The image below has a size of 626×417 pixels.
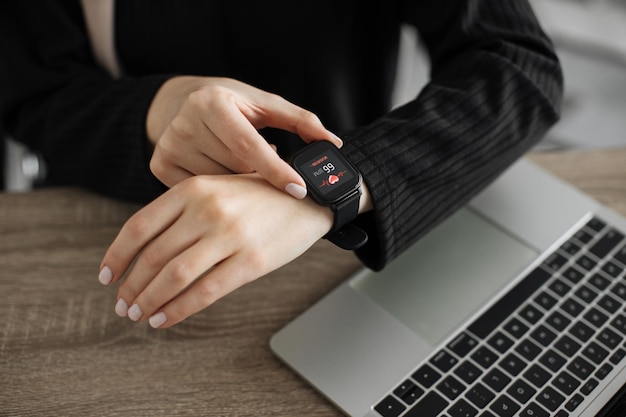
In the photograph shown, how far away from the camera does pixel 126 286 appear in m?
0.60

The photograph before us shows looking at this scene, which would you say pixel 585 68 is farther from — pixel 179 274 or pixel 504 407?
pixel 179 274

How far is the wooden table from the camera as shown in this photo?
25.0 inches

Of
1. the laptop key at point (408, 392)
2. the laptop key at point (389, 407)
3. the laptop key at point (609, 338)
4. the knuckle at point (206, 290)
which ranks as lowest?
the laptop key at point (389, 407)

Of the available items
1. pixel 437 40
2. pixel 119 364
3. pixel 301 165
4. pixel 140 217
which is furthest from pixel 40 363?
pixel 437 40

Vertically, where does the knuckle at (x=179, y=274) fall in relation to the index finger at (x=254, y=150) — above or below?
below

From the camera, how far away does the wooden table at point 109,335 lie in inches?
25.0

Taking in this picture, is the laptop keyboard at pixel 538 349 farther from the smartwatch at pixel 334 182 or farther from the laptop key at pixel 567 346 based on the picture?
the smartwatch at pixel 334 182

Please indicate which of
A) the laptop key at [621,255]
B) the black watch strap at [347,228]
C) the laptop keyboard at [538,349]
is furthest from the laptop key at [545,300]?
the black watch strap at [347,228]

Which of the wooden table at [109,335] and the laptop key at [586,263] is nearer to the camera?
the wooden table at [109,335]

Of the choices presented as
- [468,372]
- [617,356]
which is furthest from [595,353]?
[468,372]

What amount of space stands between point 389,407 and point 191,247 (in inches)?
8.9

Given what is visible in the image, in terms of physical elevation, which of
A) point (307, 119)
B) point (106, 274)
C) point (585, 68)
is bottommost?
point (585, 68)

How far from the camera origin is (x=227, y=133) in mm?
621

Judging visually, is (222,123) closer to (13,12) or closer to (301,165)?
(301,165)
